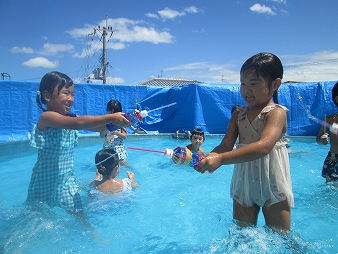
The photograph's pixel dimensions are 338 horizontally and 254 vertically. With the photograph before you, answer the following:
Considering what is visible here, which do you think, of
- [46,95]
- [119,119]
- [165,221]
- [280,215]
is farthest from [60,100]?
[280,215]

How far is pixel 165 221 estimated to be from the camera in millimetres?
3273

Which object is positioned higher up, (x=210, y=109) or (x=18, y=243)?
→ (x=210, y=109)

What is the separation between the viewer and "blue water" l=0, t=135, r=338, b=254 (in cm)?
230

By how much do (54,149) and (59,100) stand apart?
490 millimetres

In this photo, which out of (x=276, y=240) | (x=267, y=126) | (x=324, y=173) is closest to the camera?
(x=267, y=126)

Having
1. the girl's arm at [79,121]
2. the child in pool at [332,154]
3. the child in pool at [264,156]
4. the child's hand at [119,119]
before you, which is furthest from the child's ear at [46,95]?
the child in pool at [332,154]

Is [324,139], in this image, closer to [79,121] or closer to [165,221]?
[165,221]

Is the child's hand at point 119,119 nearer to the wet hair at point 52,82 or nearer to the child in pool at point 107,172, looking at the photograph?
the wet hair at point 52,82

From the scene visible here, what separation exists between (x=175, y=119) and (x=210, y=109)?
1.45 meters

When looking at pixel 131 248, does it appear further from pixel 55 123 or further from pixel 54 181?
pixel 55 123

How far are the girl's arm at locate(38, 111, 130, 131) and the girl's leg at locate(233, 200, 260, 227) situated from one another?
1.16m

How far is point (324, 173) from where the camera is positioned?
363cm

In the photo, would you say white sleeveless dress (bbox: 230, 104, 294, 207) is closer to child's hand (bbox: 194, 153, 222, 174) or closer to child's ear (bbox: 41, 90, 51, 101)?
child's hand (bbox: 194, 153, 222, 174)

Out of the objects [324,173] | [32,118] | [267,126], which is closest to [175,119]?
[32,118]
